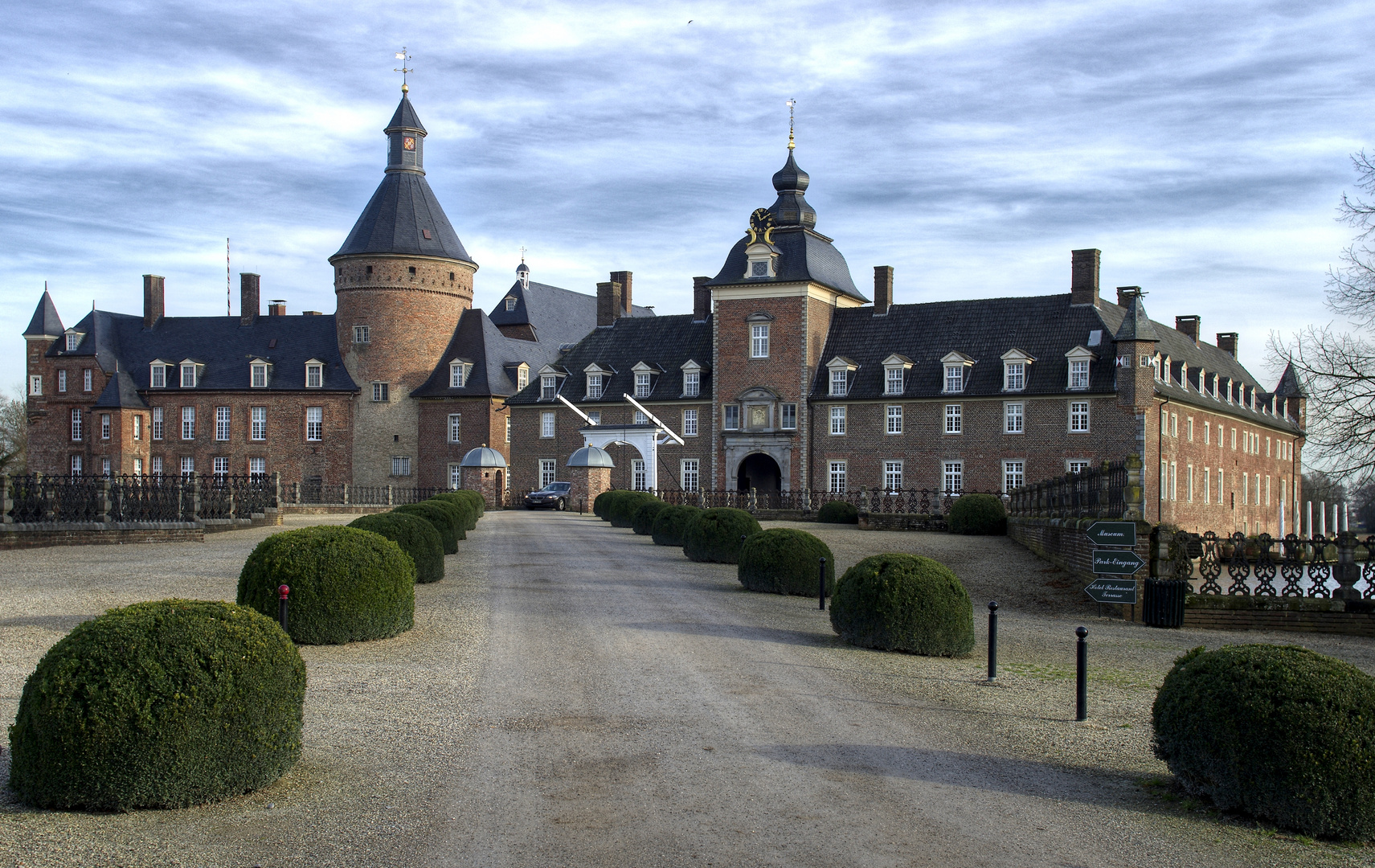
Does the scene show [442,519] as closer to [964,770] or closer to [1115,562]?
[1115,562]

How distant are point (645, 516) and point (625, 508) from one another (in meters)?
4.20

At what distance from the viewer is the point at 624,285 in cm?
6569

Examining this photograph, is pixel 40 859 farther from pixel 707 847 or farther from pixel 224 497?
pixel 224 497

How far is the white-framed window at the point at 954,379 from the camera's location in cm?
5050

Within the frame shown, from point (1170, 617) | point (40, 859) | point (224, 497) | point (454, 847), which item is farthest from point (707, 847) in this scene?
point (224, 497)

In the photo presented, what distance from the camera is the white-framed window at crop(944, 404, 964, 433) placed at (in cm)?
5028

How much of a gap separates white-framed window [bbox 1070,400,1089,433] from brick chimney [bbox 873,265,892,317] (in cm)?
1065

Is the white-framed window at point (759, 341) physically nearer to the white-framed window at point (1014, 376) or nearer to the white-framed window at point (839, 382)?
the white-framed window at point (839, 382)

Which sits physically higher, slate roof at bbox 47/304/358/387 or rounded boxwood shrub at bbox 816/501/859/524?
slate roof at bbox 47/304/358/387

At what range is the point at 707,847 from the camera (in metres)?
6.10

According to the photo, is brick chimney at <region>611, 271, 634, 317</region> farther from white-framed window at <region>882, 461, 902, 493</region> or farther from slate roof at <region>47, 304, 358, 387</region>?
white-framed window at <region>882, 461, 902, 493</region>

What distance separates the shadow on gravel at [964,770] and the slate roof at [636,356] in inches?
1866

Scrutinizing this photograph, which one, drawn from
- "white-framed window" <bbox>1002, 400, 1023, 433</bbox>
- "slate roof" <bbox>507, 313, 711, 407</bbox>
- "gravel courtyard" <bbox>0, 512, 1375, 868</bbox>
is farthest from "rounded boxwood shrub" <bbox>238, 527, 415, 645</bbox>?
"slate roof" <bbox>507, 313, 711, 407</bbox>

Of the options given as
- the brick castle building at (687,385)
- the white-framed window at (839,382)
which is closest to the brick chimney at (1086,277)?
the brick castle building at (687,385)
